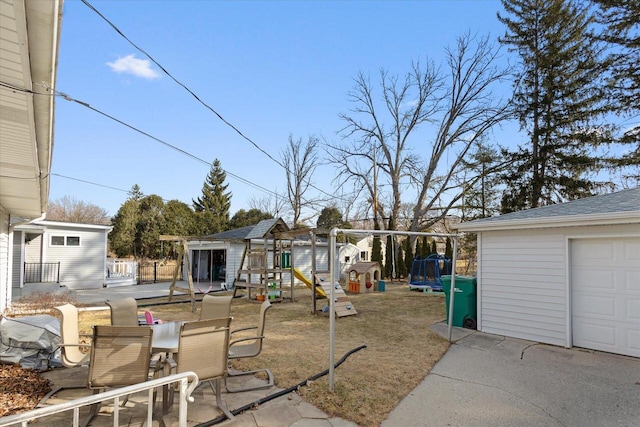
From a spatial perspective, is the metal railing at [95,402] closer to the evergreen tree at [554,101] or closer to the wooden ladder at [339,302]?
the wooden ladder at [339,302]

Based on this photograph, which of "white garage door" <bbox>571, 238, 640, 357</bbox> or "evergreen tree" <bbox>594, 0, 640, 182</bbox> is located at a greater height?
"evergreen tree" <bbox>594, 0, 640, 182</bbox>

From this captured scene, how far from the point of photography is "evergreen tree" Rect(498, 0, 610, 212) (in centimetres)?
1716

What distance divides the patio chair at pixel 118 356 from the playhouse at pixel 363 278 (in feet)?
41.4

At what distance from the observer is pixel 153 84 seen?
9.05 metres

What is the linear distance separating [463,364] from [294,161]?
2466 cm

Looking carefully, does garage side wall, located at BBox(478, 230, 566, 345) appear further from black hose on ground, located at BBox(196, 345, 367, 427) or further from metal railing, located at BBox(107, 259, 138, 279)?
metal railing, located at BBox(107, 259, 138, 279)

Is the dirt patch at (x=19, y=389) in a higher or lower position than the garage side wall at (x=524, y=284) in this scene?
lower

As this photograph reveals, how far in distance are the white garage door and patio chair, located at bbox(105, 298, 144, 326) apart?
6.95 meters

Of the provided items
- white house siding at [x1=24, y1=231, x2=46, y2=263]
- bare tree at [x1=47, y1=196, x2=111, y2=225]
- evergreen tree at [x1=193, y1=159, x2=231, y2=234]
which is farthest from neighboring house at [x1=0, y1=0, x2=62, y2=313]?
bare tree at [x1=47, y1=196, x2=111, y2=225]

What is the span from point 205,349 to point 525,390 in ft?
12.3

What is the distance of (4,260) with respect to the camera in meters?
9.37

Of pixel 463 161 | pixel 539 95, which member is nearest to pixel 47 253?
pixel 463 161

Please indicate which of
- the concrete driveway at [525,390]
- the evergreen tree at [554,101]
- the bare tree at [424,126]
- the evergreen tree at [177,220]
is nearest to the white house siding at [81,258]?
the evergreen tree at [177,220]

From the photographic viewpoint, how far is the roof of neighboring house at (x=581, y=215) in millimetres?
5531
